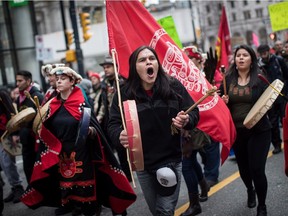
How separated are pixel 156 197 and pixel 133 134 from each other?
0.68 meters

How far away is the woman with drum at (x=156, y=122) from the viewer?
3402mm

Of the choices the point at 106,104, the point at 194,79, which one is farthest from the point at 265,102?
the point at 106,104

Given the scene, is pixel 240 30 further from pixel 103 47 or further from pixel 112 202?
pixel 112 202

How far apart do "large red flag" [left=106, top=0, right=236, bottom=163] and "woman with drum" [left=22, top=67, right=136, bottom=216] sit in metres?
0.63

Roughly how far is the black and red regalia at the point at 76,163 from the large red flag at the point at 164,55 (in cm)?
73

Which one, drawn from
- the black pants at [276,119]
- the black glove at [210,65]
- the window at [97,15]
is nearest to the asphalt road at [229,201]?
the black pants at [276,119]

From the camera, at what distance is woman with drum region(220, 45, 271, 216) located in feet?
14.6

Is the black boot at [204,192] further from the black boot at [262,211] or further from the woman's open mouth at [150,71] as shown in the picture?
the woman's open mouth at [150,71]

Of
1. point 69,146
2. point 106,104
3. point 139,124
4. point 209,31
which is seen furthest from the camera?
point 209,31

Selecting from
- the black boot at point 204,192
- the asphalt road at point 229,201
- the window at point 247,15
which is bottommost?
the asphalt road at point 229,201

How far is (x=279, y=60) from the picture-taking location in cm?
741

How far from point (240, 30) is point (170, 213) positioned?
97.0 metres

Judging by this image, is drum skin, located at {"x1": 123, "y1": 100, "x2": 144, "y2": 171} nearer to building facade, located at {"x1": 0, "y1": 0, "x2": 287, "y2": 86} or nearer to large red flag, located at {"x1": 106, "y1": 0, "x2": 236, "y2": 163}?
large red flag, located at {"x1": 106, "y1": 0, "x2": 236, "y2": 163}

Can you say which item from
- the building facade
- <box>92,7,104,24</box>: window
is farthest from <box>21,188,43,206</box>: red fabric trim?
<box>92,7,104,24</box>: window
